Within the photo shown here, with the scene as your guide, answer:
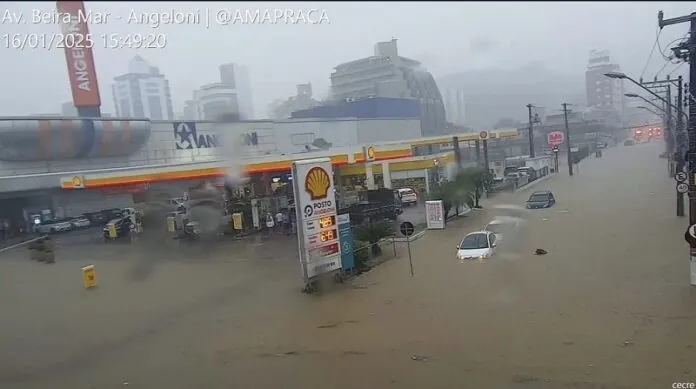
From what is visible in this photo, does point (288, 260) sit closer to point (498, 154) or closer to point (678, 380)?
point (678, 380)

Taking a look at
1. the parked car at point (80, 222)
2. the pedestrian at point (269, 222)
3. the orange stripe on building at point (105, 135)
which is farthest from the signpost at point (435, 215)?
the parked car at point (80, 222)

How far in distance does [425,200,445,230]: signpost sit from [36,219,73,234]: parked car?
12516 millimetres

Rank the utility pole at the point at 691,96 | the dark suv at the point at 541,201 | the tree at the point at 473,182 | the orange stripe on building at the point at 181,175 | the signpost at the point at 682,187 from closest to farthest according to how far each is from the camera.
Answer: the utility pole at the point at 691,96, the signpost at the point at 682,187, the tree at the point at 473,182, the dark suv at the point at 541,201, the orange stripe on building at the point at 181,175

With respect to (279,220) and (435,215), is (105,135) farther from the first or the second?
(435,215)

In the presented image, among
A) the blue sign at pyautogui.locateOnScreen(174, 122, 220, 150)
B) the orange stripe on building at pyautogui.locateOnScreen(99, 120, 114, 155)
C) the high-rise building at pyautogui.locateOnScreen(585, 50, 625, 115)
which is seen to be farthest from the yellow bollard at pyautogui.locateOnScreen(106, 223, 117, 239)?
the high-rise building at pyautogui.locateOnScreen(585, 50, 625, 115)

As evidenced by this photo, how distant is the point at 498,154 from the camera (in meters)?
29.1

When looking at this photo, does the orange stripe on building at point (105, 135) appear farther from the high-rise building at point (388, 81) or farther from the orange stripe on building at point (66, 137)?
the high-rise building at point (388, 81)

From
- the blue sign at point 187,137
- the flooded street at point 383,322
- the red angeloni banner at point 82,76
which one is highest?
the red angeloni banner at point 82,76

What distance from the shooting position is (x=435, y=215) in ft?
44.9

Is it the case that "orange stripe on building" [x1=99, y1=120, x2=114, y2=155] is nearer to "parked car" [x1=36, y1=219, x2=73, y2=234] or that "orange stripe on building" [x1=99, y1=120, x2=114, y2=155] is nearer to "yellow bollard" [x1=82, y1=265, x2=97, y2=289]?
"parked car" [x1=36, y1=219, x2=73, y2=234]

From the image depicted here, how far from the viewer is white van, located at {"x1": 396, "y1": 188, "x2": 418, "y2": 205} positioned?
1922 cm

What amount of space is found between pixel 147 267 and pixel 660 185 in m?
18.4

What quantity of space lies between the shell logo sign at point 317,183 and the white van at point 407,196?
425 inches

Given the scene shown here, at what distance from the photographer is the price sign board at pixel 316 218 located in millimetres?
8109
